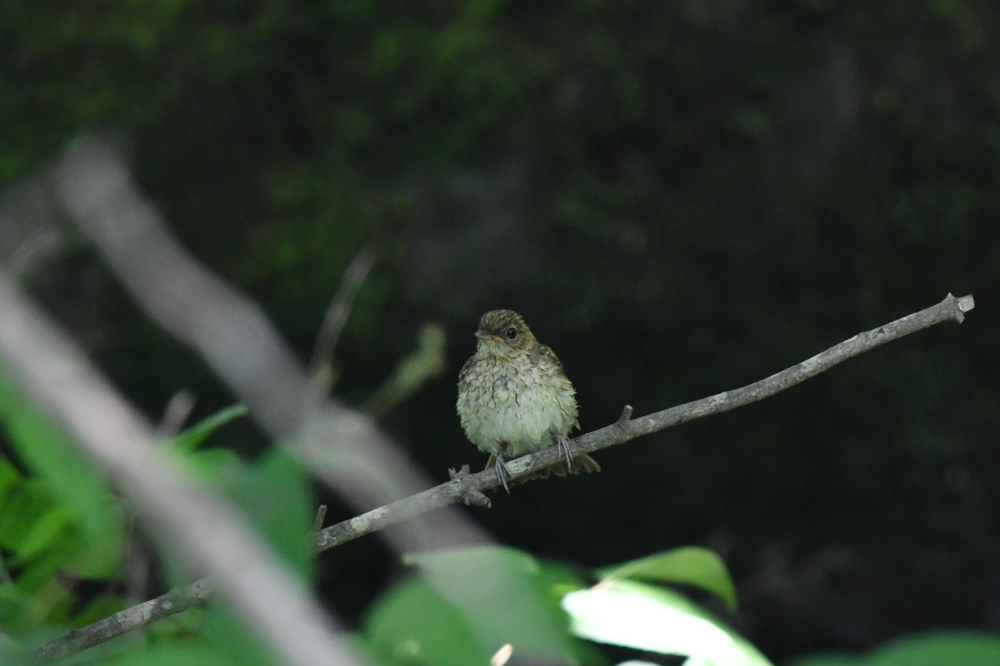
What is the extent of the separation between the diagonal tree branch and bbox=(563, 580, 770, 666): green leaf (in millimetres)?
381

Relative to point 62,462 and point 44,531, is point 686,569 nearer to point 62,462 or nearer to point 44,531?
point 62,462

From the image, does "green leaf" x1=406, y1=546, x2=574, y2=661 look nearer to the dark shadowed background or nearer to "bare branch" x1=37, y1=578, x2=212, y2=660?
"bare branch" x1=37, y1=578, x2=212, y2=660

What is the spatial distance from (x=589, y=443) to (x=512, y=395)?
1.57m

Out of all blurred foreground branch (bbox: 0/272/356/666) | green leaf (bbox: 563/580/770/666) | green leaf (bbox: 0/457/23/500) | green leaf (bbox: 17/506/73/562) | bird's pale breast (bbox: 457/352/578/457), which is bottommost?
blurred foreground branch (bbox: 0/272/356/666)

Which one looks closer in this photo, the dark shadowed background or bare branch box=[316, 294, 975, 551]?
bare branch box=[316, 294, 975, 551]

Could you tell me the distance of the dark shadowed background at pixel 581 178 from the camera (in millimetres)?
4863

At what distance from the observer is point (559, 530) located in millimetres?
5379

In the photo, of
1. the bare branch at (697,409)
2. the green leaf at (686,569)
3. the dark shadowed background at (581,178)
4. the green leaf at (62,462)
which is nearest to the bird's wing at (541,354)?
the dark shadowed background at (581,178)

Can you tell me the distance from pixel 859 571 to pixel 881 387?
1.09 metres

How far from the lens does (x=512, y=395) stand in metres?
4.14

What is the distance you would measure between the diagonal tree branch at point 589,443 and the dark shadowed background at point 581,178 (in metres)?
2.26

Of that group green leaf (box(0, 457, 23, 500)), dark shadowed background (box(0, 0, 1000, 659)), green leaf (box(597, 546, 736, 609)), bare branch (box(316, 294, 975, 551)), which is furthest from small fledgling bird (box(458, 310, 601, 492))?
green leaf (box(597, 546, 736, 609))

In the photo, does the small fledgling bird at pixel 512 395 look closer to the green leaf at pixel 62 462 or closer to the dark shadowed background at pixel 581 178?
the dark shadowed background at pixel 581 178

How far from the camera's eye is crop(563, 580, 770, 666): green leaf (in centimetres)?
120
